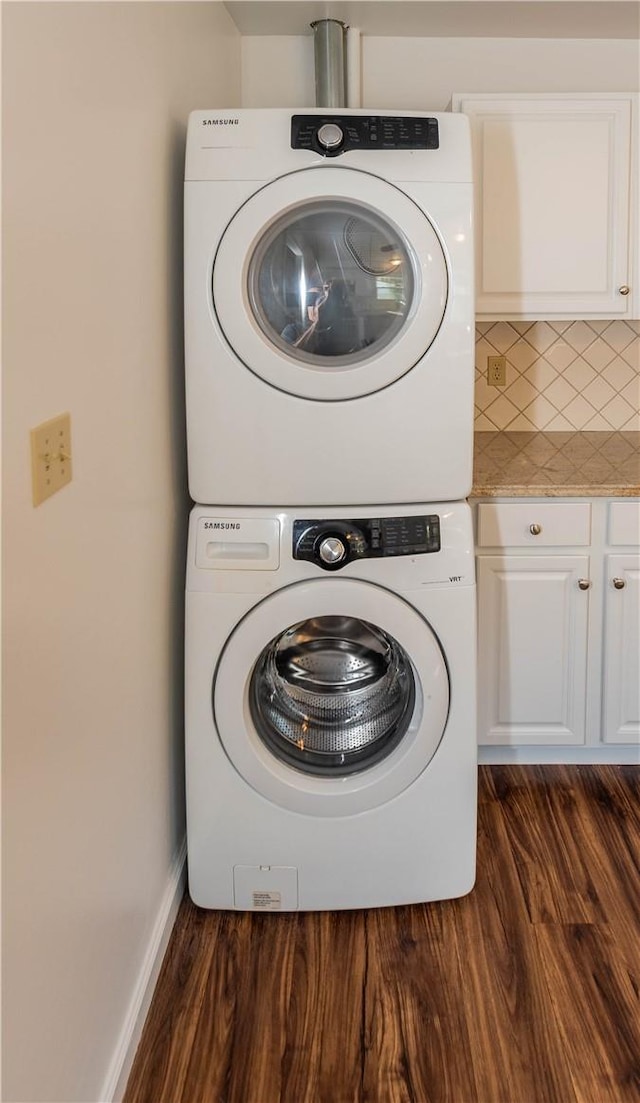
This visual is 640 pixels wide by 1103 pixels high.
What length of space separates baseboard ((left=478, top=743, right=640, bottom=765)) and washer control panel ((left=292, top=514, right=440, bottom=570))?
1.01 m

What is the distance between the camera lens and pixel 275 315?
6.75 ft

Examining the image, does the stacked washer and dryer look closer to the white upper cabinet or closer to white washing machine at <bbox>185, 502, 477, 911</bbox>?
white washing machine at <bbox>185, 502, 477, 911</bbox>

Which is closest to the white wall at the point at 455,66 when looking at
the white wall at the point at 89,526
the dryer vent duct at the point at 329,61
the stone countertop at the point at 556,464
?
the dryer vent duct at the point at 329,61

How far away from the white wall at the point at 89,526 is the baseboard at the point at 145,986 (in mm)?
20

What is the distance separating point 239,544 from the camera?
6.84 ft

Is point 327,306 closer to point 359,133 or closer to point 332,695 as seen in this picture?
point 359,133

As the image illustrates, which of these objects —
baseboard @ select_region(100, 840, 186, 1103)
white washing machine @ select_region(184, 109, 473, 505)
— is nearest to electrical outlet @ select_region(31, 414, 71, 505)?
white washing machine @ select_region(184, 109, 473, 505)

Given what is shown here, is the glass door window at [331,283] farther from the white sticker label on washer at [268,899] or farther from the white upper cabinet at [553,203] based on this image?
the white sticker label on washer at [268,899]

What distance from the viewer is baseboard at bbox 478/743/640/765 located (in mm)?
2852

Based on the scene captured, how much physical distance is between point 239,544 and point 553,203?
4.59 feet

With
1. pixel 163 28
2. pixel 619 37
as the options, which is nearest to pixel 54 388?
pixel 163 28

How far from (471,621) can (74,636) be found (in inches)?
38.5

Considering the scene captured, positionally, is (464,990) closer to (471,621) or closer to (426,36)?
(471,621)

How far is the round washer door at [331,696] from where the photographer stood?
2.08 metres
